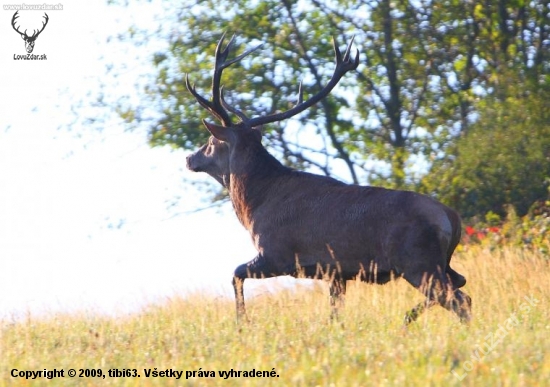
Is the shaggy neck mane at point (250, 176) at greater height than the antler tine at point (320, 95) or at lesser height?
lesser

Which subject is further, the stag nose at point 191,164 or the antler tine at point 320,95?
the stag nose at point 191,164

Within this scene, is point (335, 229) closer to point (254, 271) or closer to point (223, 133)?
point (254, 271)

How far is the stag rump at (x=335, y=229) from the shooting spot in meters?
9.76

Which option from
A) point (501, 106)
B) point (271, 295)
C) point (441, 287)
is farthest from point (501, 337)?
point (501, 106)

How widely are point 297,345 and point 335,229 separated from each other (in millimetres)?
2412

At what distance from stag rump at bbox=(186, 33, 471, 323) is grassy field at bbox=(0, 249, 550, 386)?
0.30m

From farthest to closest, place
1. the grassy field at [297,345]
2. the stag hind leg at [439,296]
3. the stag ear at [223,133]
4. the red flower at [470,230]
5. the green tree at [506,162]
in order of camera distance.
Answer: the green tree at [506,162]
the red flower at [470,230]
the stag ear at [223,133]
the stag hind leg at [439,296]
the grassy field at [297,345]

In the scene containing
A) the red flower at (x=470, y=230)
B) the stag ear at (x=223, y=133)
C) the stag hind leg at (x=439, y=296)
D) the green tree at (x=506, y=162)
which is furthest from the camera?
the green tree at (x=506, y=162)

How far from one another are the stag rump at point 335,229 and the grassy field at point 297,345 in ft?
0.98

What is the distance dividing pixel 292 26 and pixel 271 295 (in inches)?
414

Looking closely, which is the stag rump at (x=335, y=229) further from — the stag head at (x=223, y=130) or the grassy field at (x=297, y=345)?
the grassy field at (x=297, y=345)

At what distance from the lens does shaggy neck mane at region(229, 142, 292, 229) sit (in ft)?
37.1

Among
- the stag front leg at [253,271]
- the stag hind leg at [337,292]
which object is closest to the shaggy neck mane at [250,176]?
the stag front leg at [253,271]

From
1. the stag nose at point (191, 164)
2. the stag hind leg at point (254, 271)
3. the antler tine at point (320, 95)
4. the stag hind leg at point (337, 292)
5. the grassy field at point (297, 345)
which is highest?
the antler tine at point (320, 95)
